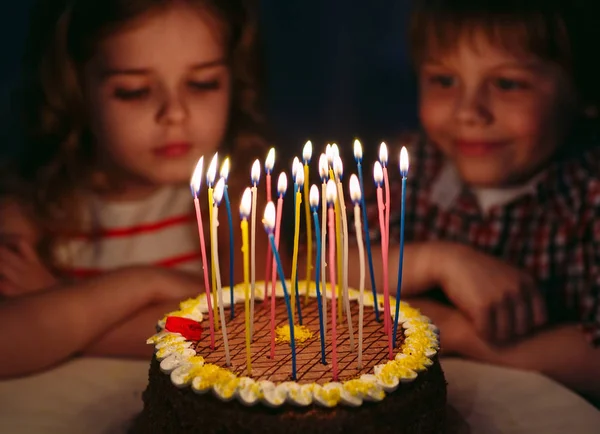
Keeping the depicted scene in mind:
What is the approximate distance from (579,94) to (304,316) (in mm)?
1492

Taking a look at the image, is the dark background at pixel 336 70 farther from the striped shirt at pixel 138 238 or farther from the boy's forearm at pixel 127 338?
the boy's forearm at pixel 127 338

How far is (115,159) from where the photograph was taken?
298 centimetres

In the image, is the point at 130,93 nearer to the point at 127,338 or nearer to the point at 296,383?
the point at 127,338

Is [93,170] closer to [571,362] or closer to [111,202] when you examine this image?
[111,202]

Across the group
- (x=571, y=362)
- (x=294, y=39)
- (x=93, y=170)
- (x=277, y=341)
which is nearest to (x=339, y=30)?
(x=294, y=39)

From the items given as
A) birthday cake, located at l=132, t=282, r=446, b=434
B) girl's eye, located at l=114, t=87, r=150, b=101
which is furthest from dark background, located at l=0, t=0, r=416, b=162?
birthday cake, located at l=132, t=282, r=446, b=434

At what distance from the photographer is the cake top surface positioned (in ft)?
5.88

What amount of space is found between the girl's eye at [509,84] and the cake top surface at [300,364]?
108 centimetres

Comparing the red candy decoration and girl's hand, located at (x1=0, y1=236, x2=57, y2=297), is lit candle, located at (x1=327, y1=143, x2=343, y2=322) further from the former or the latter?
girl's hand, located at (x1=0, y1=236, x2=57, y2=297)

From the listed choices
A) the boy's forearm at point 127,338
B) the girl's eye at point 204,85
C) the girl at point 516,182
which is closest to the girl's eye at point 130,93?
the girl's eye at point 204,85

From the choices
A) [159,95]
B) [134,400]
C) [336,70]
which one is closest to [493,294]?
[336,70]

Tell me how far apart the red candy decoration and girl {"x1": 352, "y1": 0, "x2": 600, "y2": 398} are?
1.12 m

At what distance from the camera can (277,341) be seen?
2.15 m

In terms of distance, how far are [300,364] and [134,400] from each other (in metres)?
0.72
